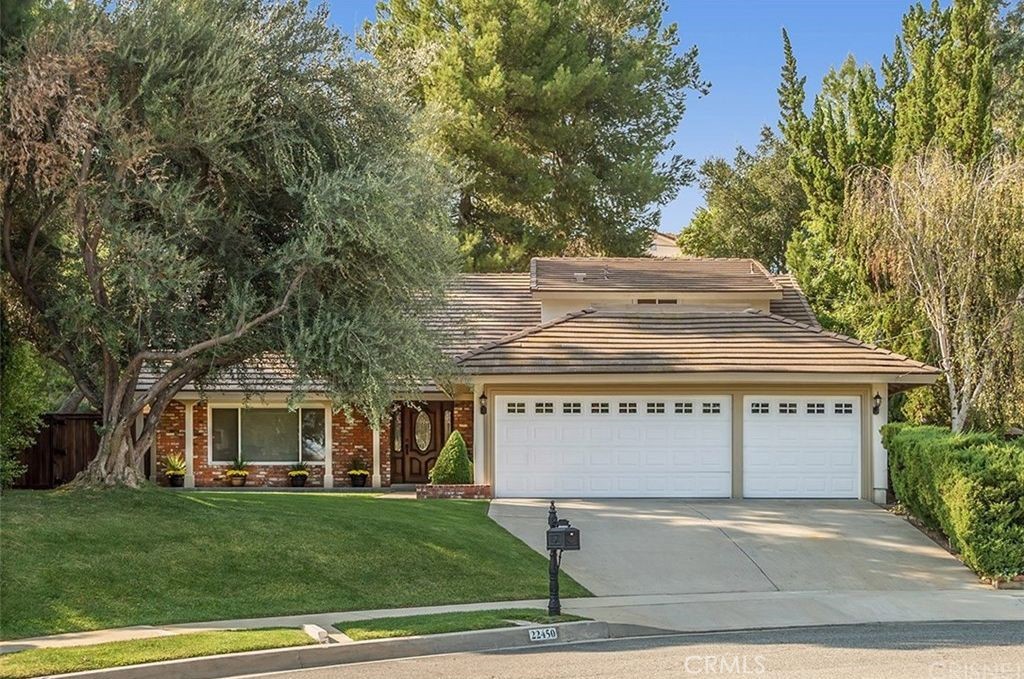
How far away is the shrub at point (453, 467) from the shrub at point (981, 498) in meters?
9.04

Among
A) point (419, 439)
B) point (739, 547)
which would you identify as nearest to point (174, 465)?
point (419, 439)

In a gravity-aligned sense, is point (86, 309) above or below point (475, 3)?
below

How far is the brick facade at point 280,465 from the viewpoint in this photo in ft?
81.3

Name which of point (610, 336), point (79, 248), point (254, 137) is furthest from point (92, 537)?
point (610, 336)

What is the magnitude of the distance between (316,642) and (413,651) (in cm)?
95

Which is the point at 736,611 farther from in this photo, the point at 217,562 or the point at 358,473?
the point at 358,473

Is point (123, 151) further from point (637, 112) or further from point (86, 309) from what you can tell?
point (637, 112)

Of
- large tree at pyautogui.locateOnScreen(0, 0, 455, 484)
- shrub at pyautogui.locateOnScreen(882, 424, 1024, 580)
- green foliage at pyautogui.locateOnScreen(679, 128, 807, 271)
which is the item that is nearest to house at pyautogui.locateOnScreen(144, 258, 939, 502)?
shrub at pyautogui.locateOnScreen(882, 424, 1024, 580)

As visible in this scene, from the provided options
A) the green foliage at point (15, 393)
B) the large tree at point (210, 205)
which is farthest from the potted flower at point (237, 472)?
the large tree at point (210, 205)

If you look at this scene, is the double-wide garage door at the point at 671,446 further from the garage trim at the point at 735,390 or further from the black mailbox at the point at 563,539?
the black mailbox at the point at 563,539

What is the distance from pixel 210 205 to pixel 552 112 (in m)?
22.6

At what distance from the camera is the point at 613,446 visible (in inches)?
837

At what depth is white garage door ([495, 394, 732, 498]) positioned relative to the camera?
21172 millimetres

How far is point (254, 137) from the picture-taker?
1426 centimetres
